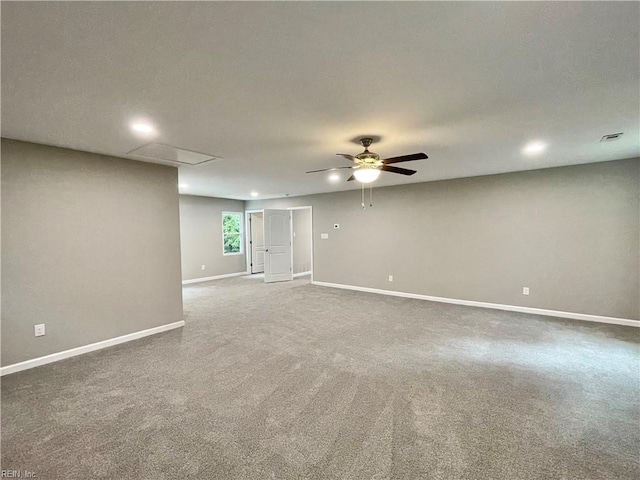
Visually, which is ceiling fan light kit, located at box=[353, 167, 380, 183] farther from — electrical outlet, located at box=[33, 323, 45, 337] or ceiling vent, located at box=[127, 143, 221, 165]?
electrical outlet, located at box=[33, 323, 45, 337]

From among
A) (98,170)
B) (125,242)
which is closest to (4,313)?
(125,242)

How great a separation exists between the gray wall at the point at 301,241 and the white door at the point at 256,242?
1301 millimetres

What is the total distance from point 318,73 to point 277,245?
6334 millimetres

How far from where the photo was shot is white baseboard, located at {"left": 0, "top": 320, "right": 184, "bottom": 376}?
2.92 meters

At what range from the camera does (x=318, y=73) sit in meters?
1.75

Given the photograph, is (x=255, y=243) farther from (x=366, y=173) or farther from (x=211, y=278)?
(x=366, y=173)

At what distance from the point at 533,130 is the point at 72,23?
Result: 11.9 ft

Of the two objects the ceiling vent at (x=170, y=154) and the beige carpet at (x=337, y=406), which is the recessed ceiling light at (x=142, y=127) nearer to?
the ceiling vent at (x=170, y=154)

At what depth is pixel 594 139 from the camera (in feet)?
10.3

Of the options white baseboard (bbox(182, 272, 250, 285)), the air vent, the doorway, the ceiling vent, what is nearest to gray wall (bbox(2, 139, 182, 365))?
the ceiling vent

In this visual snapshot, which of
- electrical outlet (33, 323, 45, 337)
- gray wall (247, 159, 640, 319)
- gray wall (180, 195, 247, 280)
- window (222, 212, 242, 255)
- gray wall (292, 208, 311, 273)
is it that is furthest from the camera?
gray wall (292, 208, 311, 273)

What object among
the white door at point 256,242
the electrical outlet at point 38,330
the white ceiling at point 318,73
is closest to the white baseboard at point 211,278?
the white door at point 256,242

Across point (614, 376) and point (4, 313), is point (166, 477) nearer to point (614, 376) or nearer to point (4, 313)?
point (4, 313)

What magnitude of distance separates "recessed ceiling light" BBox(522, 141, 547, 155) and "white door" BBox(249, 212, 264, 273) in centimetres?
738
